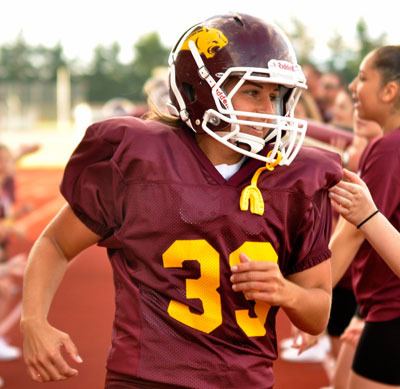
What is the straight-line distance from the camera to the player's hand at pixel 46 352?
2906mm

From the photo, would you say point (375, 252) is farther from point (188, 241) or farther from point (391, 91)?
point (188, 241)

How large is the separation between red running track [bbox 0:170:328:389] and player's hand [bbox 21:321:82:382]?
11.7 ft

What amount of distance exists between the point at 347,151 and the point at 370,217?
2.35 meters

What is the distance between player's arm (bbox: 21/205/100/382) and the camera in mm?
2916

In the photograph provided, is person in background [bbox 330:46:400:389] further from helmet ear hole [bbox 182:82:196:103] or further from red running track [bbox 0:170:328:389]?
red running track [bbox 0:170:328:389]

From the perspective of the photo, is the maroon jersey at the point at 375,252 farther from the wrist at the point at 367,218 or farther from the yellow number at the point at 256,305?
the yellow number at the point at 256,305

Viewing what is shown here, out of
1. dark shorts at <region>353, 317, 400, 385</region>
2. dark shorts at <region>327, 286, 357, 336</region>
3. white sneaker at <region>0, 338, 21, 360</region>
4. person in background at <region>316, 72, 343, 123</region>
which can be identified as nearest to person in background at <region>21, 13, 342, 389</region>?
dark shorts at <region>353, 317, 400, 385</region>

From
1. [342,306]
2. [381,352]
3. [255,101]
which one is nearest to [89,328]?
[342,306]

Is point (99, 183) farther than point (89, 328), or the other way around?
point (89, 328)

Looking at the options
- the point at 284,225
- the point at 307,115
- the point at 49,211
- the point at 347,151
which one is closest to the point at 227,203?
the point at 284,225

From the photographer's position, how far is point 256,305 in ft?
9.75

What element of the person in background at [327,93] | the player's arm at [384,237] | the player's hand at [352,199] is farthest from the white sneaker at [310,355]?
the player's hand at [352,199]

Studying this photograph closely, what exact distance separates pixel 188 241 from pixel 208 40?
2.14 feet

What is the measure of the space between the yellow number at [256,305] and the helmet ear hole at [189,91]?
54cm
